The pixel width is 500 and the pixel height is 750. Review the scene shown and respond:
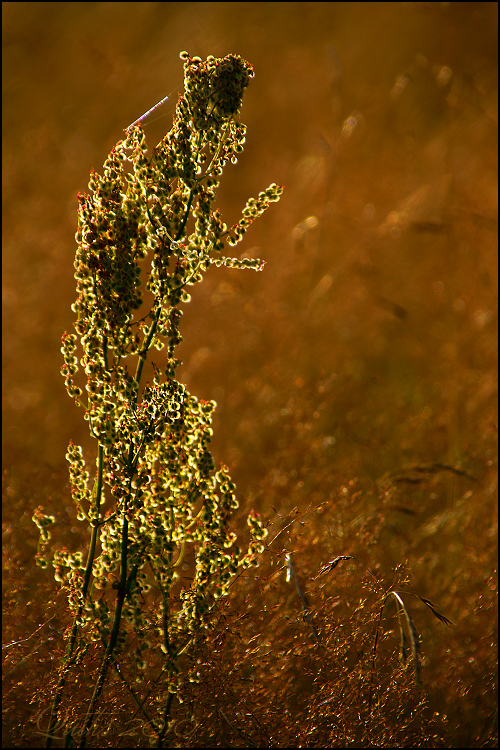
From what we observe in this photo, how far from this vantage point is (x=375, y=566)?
5.16ft

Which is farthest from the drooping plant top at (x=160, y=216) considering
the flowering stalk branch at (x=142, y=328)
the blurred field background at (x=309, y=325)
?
the blurred field background at (x=309, y=325)

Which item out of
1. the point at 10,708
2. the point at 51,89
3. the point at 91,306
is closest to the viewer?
the point at 91,306

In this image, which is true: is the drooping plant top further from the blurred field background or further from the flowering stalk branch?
the blurred field background

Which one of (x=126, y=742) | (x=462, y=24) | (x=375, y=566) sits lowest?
(x=126, y=742)

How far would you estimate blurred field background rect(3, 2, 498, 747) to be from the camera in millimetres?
1370

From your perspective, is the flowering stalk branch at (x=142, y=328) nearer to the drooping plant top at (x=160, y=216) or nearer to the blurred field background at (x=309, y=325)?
the drooping plant top at (x=160, y=216)

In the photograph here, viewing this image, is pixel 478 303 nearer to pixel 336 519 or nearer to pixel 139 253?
pixel 336 519

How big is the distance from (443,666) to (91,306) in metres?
1.19

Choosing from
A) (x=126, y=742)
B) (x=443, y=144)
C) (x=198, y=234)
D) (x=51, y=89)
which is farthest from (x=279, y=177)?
(x=126, y=742)

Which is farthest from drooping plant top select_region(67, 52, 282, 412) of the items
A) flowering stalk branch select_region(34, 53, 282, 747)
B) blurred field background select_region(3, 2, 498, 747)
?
blurred field background select_region(3, 2, 498, 747)

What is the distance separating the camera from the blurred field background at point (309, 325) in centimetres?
137

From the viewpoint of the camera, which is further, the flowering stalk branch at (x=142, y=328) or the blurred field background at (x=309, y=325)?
the blurred field background at (x=309, y=325)

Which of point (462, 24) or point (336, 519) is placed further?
point (462, 24)

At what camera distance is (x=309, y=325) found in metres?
3.03
